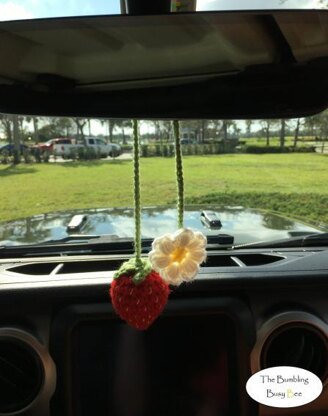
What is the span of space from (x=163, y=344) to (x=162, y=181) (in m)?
1.24

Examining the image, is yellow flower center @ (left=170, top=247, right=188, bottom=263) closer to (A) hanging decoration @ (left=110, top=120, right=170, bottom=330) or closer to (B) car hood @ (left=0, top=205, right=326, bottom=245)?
(A) hanging decoration @ (left=110, top=120, right=170, bottom=330)

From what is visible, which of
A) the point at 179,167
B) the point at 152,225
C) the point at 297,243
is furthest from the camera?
the point at 152,225

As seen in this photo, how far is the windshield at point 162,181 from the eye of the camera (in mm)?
2820

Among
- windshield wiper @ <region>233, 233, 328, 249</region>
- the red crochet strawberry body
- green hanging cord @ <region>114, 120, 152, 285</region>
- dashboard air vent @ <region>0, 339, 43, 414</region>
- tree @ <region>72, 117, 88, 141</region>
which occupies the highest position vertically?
tree @ <region>72, 117, 88, 141</region>

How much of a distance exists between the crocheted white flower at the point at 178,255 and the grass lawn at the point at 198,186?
5.52 feet

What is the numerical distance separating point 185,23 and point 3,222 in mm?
2242

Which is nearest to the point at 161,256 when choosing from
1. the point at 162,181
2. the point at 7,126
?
the point at 7,126

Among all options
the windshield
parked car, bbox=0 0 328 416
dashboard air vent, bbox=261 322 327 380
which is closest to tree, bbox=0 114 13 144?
the windshield

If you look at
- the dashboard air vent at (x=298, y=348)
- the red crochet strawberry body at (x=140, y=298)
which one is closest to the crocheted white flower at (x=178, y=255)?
the red crochet strawberry body at (x=140, y=298)

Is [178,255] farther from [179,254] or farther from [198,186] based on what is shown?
[198,186]

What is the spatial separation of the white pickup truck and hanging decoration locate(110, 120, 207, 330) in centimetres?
122

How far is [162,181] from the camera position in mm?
3322

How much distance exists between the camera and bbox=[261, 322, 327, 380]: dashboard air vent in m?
2.34

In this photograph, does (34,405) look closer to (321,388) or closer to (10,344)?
(10,344)
